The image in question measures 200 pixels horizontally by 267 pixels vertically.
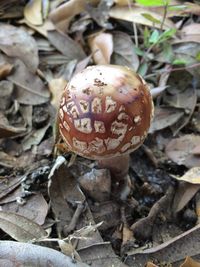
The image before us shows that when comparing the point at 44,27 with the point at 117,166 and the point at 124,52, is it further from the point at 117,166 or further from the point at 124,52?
the point at 117,166

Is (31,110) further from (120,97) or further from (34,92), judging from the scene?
(120,97)

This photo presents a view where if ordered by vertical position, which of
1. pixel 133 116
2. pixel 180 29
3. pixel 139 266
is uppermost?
pixel 133 116

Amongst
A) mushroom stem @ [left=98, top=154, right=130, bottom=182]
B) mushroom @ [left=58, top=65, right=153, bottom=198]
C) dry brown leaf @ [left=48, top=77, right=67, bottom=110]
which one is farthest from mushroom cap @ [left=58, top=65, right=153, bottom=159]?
dry brown leaf @ [left=48, top=77, right=67, bottom=110]

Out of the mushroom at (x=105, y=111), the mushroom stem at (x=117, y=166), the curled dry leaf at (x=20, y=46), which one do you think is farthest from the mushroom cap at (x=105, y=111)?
the curled dry leaf at (x=20, y=46)

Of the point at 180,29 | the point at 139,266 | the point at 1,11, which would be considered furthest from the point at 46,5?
the point at 139,266

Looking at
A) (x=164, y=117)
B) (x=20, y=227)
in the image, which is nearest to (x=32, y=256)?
(x=20, y=227)
